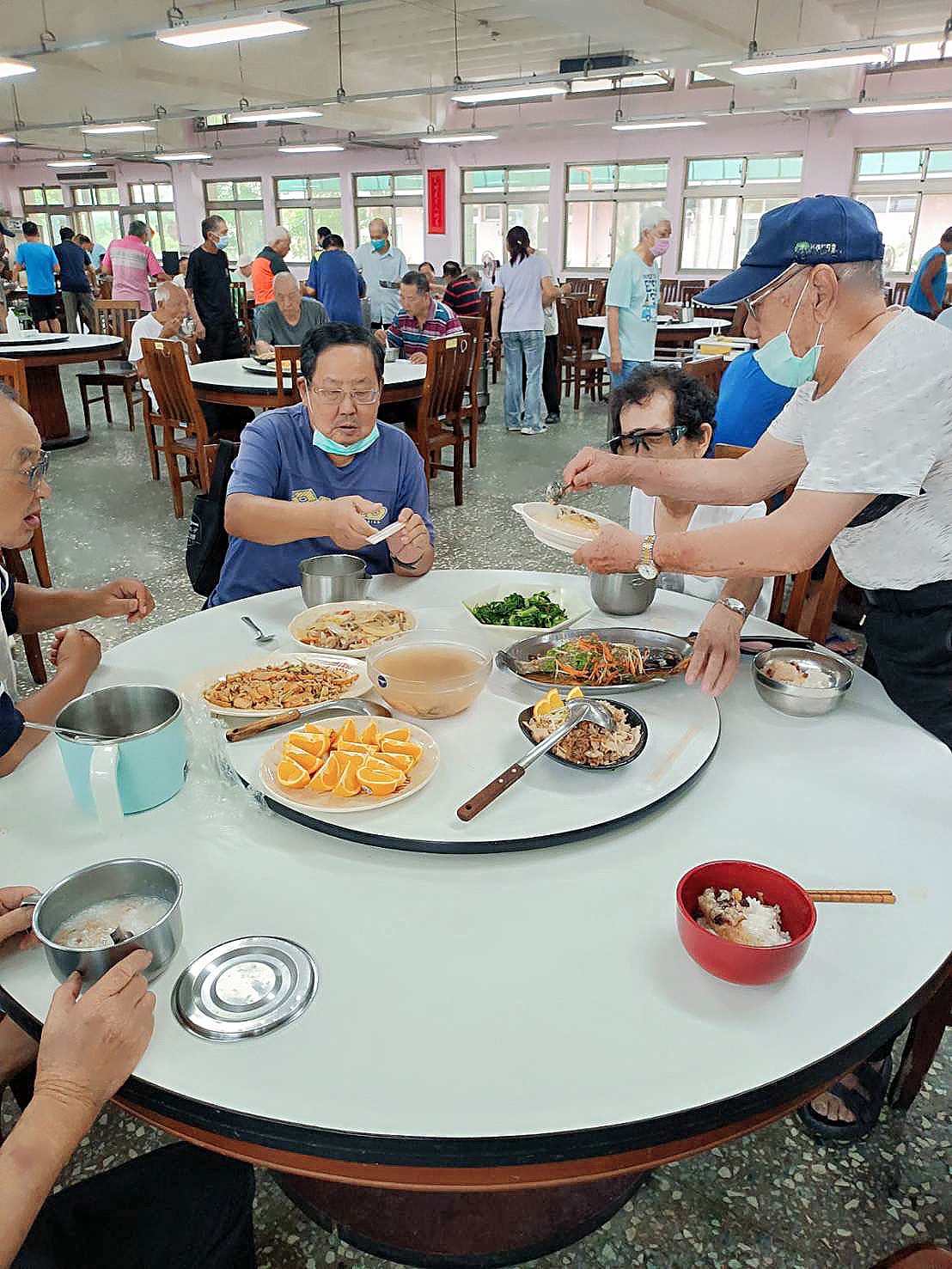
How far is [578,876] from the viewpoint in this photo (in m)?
1.07

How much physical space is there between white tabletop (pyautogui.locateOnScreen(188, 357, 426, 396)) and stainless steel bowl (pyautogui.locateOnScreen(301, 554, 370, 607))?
2.79 metres

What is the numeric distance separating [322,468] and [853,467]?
4.43 feet


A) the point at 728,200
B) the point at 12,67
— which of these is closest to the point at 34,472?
the point at 12,67

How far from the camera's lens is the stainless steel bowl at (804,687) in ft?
4.79

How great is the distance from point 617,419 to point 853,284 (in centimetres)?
84

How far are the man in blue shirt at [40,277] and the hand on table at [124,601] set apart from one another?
1099 cm

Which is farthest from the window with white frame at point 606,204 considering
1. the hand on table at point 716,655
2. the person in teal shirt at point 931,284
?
the hand on table at point 716,655

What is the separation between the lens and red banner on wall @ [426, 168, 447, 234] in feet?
52.0

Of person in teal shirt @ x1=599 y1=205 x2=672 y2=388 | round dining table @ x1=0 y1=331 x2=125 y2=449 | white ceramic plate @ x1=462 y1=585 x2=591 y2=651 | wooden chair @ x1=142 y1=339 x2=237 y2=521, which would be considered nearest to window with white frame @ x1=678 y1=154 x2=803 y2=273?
person in teal shirt @ x1=599 y1=205 x2=672 y2=388

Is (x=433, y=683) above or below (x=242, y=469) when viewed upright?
below

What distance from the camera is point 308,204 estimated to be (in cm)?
1830

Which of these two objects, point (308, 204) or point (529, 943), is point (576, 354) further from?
point (308, 204)

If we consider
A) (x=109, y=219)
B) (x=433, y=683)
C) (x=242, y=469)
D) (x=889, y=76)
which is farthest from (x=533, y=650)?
(x=109, y=219)

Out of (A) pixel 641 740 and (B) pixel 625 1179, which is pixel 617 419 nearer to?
(A) pixel 641 740
